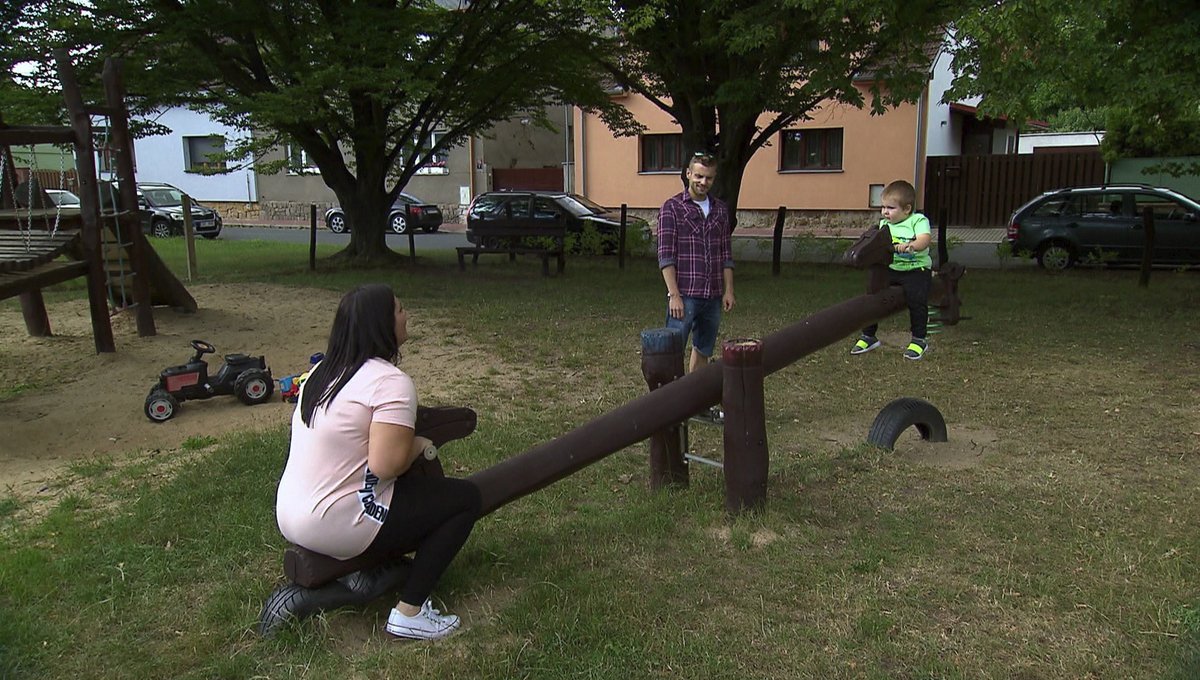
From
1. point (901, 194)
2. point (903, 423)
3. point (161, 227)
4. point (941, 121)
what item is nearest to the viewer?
point (903, 423)

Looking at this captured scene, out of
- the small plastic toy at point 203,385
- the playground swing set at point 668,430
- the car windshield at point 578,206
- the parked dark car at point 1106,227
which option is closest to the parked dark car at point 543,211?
the car windshield at point 578,206

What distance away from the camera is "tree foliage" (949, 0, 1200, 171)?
25.7ft

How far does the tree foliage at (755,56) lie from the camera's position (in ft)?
32.3

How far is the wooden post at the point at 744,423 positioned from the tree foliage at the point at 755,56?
224 inches

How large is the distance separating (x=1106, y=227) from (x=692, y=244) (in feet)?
39.9

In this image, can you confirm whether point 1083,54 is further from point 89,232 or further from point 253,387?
point 89,232

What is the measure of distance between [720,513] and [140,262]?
7233 millimetres

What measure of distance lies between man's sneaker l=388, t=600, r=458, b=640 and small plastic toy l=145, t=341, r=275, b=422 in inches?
155

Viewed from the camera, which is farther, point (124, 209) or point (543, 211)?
point (543, 211)

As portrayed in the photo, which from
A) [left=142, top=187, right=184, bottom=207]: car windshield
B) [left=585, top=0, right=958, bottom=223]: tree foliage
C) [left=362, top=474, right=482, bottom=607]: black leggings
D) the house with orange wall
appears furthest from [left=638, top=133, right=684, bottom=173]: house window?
[left=362, top=474, right=482, bottom=607]: black leggings

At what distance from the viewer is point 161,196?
25.5 meters

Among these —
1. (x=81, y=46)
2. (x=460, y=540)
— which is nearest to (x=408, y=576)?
(x=460, y=540)

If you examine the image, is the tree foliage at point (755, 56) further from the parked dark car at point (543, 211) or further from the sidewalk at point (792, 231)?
the parked dark car at point (543, 211)

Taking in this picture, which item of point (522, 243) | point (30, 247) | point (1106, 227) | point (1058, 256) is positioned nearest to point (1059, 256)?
point (1058, 256)
